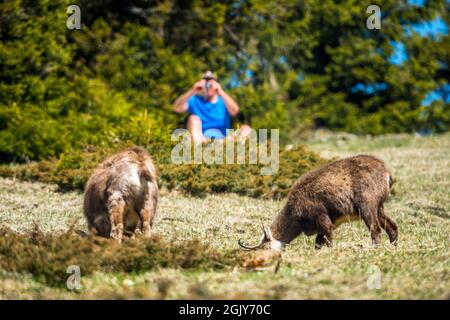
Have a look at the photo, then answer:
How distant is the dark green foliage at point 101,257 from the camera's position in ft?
24.8

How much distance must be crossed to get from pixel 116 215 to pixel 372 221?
2884 mm

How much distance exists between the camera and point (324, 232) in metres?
9.32

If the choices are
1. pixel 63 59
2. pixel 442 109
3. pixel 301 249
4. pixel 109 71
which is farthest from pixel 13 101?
pixel 442 109

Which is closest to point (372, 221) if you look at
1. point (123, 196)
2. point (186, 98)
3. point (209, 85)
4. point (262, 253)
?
point (262, 253)

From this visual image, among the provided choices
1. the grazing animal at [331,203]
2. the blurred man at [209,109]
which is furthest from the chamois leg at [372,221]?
the blurred man at [209,109]

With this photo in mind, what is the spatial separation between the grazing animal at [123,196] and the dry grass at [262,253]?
0.47m

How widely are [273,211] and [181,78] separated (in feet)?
27.6

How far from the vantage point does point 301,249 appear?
371 inches

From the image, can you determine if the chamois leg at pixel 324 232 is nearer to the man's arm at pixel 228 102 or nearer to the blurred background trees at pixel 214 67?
the blurred background trees at pixel 214 67

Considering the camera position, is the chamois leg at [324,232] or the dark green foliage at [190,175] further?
the dark green foliage at [190,175]

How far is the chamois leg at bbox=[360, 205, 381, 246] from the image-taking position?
9430 millimetres

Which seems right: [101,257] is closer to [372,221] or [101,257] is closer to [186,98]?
[372,221]
